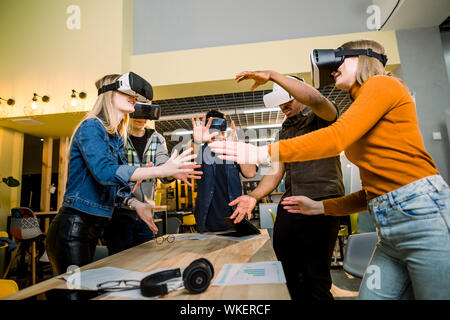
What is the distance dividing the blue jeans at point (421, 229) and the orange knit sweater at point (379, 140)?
0.04m

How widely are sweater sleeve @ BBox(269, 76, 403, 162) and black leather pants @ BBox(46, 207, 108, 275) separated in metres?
0.93

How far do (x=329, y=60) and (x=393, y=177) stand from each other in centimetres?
56

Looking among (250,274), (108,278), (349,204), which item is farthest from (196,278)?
(349,204)

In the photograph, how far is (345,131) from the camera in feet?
2.80

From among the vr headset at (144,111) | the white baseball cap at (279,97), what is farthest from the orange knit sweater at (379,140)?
the vr headset at (144,111)

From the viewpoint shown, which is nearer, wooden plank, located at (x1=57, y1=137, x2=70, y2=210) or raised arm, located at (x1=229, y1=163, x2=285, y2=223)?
raised arm, located at (x1=229, y1=163, x2=285, y2=223)

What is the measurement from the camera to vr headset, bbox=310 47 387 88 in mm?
1071

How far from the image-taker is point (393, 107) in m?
0.91

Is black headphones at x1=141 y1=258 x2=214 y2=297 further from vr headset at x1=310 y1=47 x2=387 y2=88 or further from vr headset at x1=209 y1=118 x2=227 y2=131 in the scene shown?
vr headset at x1=209 y1=118 x2=227 y2=131

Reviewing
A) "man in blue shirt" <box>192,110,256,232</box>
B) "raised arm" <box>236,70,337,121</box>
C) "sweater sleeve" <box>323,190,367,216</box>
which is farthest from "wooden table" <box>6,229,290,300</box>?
"raised arm" <box>236,70,337,121</box>

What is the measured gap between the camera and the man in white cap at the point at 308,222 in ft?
4.87

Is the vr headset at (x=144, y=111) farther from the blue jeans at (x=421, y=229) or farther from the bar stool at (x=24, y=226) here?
the bar stool at (x=24, y=226)

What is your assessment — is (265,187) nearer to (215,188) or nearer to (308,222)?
(308,222)
